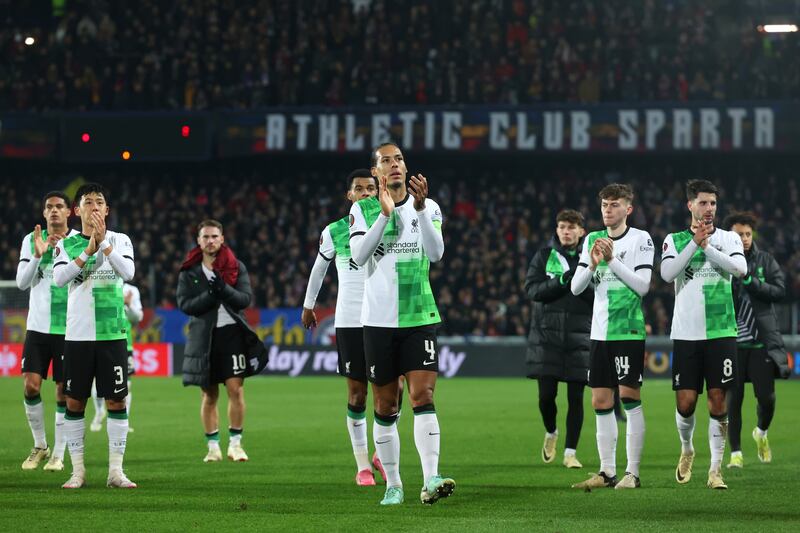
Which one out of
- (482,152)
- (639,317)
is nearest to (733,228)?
(639,317)

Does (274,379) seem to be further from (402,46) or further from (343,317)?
(343,317)

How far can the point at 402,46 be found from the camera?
38406mm

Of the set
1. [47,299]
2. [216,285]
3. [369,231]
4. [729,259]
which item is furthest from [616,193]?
[47,299]

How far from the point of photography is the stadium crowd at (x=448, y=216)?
34469 millimetres

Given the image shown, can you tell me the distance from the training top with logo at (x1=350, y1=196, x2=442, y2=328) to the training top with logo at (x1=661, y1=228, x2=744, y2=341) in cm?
238

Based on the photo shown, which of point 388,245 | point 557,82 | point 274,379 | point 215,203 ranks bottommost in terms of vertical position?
point 274,379

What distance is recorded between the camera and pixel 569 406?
1303 centimetres

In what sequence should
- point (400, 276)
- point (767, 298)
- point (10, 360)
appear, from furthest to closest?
point (10, 360) → point (767, 298) → point (400, 276)

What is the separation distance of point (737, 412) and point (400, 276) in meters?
5.01

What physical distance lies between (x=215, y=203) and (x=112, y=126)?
3724mm

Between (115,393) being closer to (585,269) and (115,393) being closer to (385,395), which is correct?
(385,395)

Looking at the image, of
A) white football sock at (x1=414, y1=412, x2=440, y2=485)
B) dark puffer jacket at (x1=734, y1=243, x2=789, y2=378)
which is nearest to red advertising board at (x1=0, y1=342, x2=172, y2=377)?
dark puffer jacket at (x1=734, y1=243, x2=789, y2=378)

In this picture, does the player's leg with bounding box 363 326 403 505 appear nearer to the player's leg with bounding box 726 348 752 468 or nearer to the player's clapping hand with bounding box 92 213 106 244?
the player's clapping hand with bounding box 92 213 106 244

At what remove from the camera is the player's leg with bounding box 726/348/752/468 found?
42.0 ft
